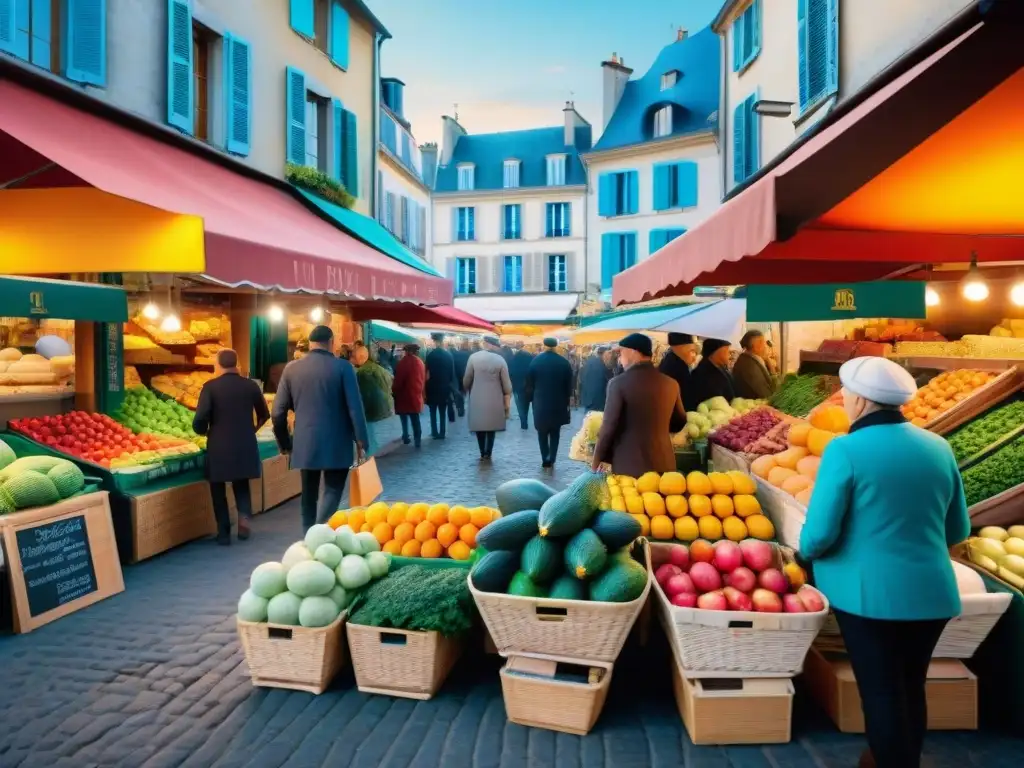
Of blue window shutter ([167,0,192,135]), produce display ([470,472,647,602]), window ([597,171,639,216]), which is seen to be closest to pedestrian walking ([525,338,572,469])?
blue window shutter ([167,0,192,135])

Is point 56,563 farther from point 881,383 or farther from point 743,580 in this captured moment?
point 881,383

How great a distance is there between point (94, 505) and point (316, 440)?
165 cm

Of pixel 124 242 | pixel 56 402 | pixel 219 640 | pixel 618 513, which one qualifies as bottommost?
pixel 219 640

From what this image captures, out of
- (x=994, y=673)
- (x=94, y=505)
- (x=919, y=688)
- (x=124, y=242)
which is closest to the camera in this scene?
(x=919, y=688)

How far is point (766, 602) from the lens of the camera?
347 cm

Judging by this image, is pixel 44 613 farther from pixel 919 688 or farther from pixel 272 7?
pixel 272 7

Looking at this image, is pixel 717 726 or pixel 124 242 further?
pixel 124 242

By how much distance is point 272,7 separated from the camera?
11133 millimetres

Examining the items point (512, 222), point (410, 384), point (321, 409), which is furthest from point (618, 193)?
point (321, 409)

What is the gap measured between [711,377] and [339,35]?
9330 millimetres

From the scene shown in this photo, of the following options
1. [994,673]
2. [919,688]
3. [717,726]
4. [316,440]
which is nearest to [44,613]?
[316,440]

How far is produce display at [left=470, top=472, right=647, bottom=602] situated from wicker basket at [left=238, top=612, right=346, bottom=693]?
89 centimetres

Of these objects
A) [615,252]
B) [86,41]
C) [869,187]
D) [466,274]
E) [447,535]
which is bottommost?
[447,535]

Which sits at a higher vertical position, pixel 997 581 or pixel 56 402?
pixel 56 402
